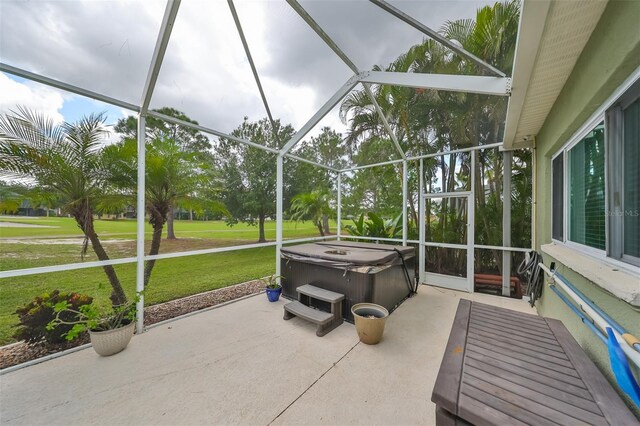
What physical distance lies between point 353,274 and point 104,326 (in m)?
3.13

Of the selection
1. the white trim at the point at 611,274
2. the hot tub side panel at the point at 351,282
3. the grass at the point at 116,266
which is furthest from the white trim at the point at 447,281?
the grass at the point at 116,266

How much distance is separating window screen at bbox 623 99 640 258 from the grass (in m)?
4.59

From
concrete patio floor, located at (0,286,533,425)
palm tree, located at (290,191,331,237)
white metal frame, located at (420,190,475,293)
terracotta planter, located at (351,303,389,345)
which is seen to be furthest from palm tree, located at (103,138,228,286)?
white metal frame, located at (420,190,475,293)

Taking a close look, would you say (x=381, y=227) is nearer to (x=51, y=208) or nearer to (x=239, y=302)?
(x=239, y=302)

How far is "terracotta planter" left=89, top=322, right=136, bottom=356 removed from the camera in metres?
2.45

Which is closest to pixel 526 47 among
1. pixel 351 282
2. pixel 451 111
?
pixel 351 282

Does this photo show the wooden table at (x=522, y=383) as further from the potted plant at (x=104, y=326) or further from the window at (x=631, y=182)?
the potted plant at (x=104, y=326)

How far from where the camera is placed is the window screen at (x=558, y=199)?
2604mm

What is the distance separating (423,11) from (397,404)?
13.3 feet

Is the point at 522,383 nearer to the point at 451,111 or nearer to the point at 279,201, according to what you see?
the point at 279,201

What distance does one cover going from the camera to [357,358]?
2.46 metres

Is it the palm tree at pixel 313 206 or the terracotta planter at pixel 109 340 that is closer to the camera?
the terracotta planter at pixel 109 340

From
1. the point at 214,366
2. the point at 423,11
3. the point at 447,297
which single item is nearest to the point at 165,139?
the point at 214,366

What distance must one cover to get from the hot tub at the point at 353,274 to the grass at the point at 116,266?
188 cm
